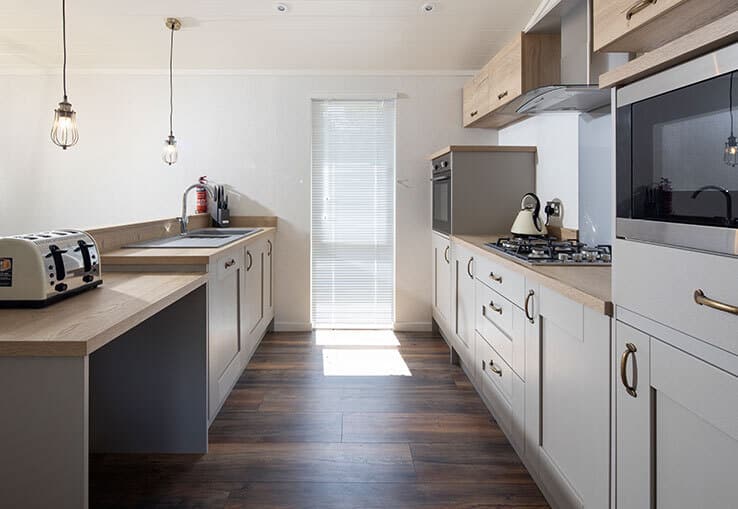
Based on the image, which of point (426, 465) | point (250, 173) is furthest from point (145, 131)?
point (426, 465)

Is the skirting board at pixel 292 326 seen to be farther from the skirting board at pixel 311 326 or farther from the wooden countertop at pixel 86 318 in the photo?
the wooden countertop at pixel 86 318

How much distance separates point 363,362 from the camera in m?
3.89

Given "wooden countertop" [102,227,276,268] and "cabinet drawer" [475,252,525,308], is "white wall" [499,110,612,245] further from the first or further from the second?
"wooden countertop" [102,227,276,268]

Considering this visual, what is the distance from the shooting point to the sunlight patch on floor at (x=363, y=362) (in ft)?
12.0

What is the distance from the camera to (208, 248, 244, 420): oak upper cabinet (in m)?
2.54

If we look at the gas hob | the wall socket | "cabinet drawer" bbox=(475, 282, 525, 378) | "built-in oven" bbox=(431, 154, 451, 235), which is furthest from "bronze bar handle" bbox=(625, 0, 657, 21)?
"built-in oven" bbox=(431, 154, 451, 235)

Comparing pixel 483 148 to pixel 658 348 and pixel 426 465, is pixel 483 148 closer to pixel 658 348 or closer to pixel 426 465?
pixel 426 465

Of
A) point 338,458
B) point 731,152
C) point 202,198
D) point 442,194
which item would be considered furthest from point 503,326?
point 202,198

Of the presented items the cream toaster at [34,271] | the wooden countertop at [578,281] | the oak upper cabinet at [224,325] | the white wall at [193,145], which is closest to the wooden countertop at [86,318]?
the cream toaster at [34,271]

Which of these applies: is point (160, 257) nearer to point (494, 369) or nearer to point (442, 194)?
point (494, 369)

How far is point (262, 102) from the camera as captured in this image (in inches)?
185

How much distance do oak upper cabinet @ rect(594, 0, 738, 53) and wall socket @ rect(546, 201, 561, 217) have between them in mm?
1657

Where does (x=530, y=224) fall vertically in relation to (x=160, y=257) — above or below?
above

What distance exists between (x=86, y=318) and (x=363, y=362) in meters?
2.61
